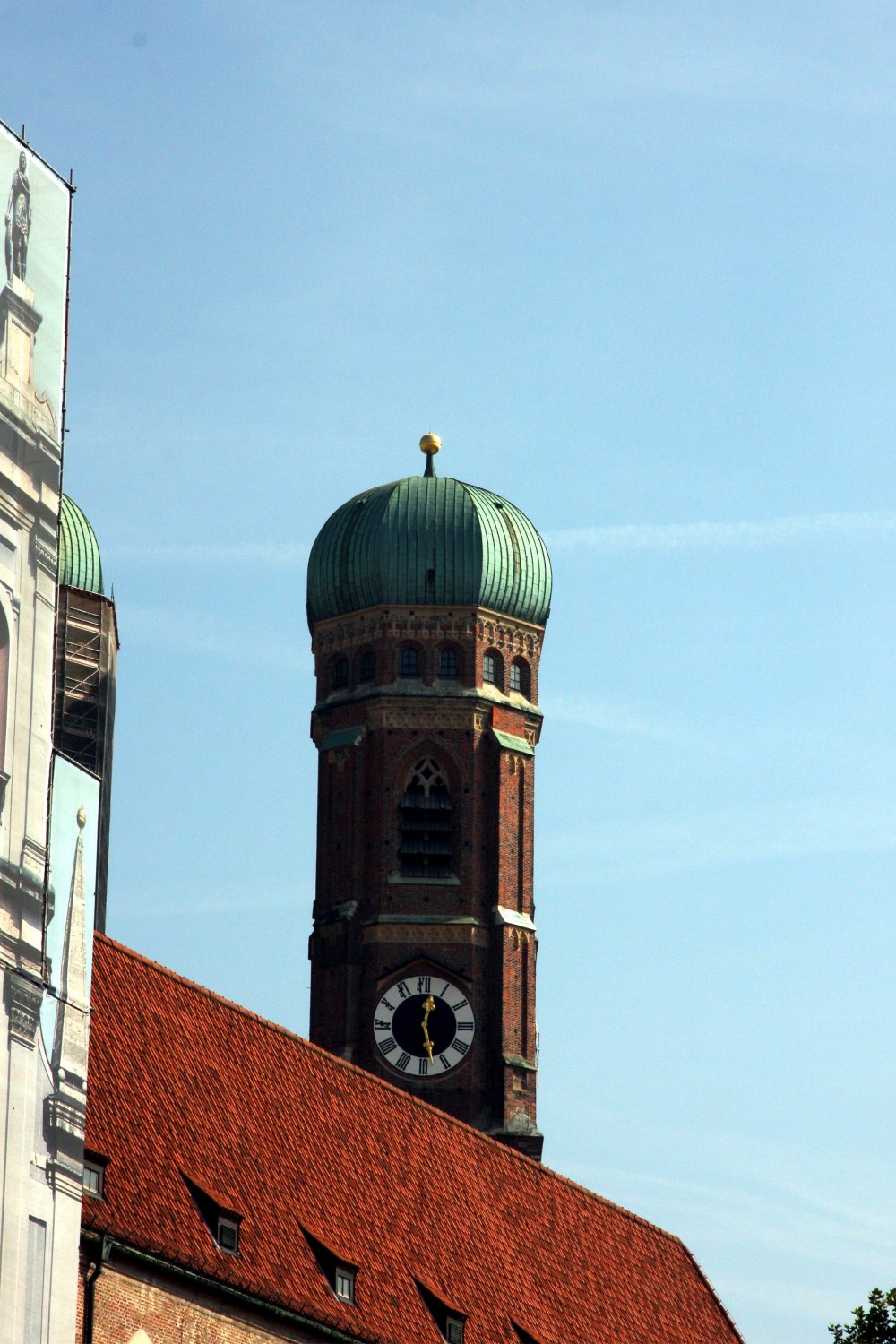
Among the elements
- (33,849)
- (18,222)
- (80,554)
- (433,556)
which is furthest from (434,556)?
(33,849)

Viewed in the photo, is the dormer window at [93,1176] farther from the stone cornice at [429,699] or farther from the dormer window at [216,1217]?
the stone cornice at [429,699]

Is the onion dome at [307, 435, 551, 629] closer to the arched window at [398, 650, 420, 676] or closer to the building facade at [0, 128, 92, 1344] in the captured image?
the arched window at [398, 650, 420, 676]

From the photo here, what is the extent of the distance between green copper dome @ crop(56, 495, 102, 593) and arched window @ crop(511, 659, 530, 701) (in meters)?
11.3

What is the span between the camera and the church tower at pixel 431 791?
274ft

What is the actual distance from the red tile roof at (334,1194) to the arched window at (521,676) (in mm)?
30567

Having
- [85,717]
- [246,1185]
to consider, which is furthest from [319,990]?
[246,1185]

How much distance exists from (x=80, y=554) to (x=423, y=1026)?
13.5 meters

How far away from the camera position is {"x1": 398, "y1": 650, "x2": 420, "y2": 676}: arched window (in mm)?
87438

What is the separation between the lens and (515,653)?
291 feet

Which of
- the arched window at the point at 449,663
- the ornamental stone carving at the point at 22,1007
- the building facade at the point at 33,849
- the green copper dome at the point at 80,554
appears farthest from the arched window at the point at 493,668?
the ornamental stone carving at the point at 22,1007

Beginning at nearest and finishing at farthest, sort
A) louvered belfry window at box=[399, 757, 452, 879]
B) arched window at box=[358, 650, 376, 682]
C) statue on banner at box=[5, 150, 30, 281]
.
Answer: statue on banner at box=[5, 150, 30, 281], louvered belfry window at box=[399, 757, 452, 879], arched window at box=[358, 650, 376, 682]

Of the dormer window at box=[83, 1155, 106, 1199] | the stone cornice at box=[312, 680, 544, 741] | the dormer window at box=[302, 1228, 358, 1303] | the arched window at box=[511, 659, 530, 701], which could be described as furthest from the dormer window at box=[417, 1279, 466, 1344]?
the arched window at box=[511, 659, 530, 701]

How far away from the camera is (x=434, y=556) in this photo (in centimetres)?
Result: 8862

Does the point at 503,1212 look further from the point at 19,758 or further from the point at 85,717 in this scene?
the point at 19,758
